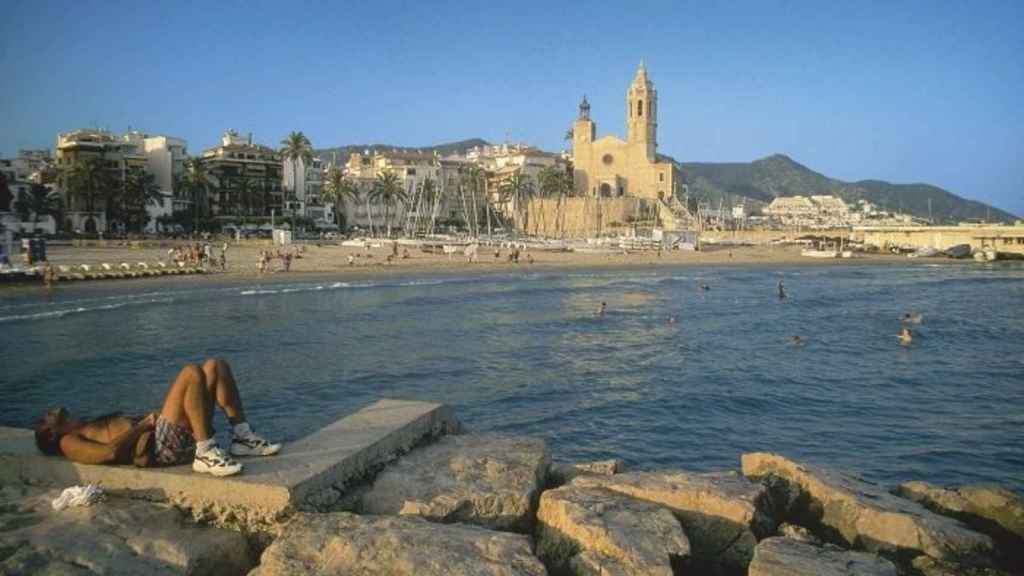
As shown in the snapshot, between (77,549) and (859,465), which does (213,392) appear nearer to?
(77,549)

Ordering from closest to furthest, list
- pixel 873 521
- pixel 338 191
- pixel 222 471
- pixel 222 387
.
→ pixel 222 471
pixel 222 387
pixel 873 521
pixel 338 191

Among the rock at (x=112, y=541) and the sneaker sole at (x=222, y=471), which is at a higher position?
the sneaker sole at (x=222, y=471)

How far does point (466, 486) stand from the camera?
5.43 meters

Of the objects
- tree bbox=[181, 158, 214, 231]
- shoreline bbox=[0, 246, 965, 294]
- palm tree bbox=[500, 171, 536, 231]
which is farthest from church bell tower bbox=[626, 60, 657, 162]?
tree bbox=[181, 158, 214, 231]

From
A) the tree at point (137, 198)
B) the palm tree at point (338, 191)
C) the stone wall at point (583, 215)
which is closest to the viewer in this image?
the tree at point (137, 198)

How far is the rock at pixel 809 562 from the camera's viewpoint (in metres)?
4.41

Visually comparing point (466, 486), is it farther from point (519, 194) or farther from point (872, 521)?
point (519, 194)

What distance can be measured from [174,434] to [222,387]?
0.51m

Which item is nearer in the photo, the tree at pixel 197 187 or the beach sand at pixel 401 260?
the beach sand at pixel 401 260

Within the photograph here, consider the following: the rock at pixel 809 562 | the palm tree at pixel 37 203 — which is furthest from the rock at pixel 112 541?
the palm tree at pixel 37 203

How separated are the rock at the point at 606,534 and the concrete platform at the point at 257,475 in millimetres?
1393

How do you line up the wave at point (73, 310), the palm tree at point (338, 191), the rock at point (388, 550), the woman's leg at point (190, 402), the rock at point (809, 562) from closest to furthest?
1. the rock at point (388, 550)
2. the rock at point (809, 562)
3. the woman's leg at point (190, 402)
4. the wave at point (73, 310)
5. the palm tree at point (338, 191)

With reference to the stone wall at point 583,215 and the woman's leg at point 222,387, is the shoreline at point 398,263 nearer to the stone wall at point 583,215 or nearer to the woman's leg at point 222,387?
the stone wall at point 583,215

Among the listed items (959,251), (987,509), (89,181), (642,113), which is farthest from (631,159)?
(987,509)
